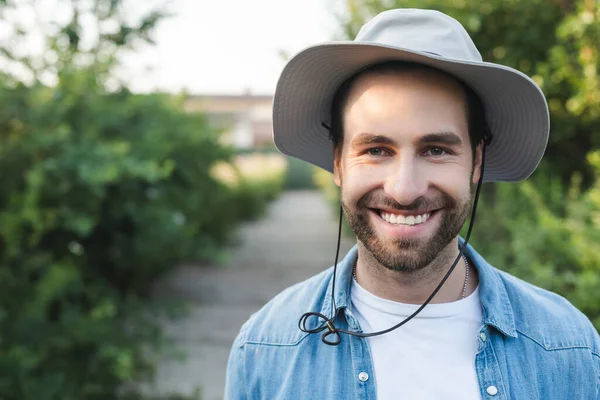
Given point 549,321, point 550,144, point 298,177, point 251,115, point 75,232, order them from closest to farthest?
1. point 549,321
2. point 75,232
3. point 550,144
4. point 298,177
5. point 251,115

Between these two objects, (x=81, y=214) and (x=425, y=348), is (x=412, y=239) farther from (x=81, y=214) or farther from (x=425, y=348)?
(x=81, y=214)

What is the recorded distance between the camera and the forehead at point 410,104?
60.8 inches

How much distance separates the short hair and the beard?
0.20 meters

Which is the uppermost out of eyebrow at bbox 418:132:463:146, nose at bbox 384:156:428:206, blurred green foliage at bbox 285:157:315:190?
blurred green foliage at bbox 285:157:315:190

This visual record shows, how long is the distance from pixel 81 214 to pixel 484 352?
319cm

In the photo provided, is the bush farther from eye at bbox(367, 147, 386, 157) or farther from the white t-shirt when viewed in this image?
eye at bbox(367, 147, 386, 157)

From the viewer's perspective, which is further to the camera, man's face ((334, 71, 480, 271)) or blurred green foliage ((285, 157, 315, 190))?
blurred green foliage ((285, 157, 315, 190))

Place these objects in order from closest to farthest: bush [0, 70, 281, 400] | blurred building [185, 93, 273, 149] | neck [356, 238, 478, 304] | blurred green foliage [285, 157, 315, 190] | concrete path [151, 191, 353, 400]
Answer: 1. neck [356, 238, 478, 304]
2. bush [0, 70, 281, 400]
3. concrete path [151, 191, 353, 400]
4. blurred green foliage [285, 157, 315, 190]
5. blurred building [185, 93, 273, 149]

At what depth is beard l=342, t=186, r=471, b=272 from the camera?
1572 millimetres

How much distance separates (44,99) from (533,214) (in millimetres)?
3497

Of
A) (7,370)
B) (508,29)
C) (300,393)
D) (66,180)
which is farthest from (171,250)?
(300,393)

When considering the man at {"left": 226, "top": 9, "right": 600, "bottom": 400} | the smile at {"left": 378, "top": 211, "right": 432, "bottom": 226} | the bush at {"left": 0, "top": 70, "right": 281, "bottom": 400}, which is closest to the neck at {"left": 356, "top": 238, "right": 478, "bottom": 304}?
the man at {"left": 226, "top": 9, "right": 600, "bottom": 400}

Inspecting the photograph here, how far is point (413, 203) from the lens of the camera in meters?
1.53

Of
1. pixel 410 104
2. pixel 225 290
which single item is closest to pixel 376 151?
pixel 410 104
